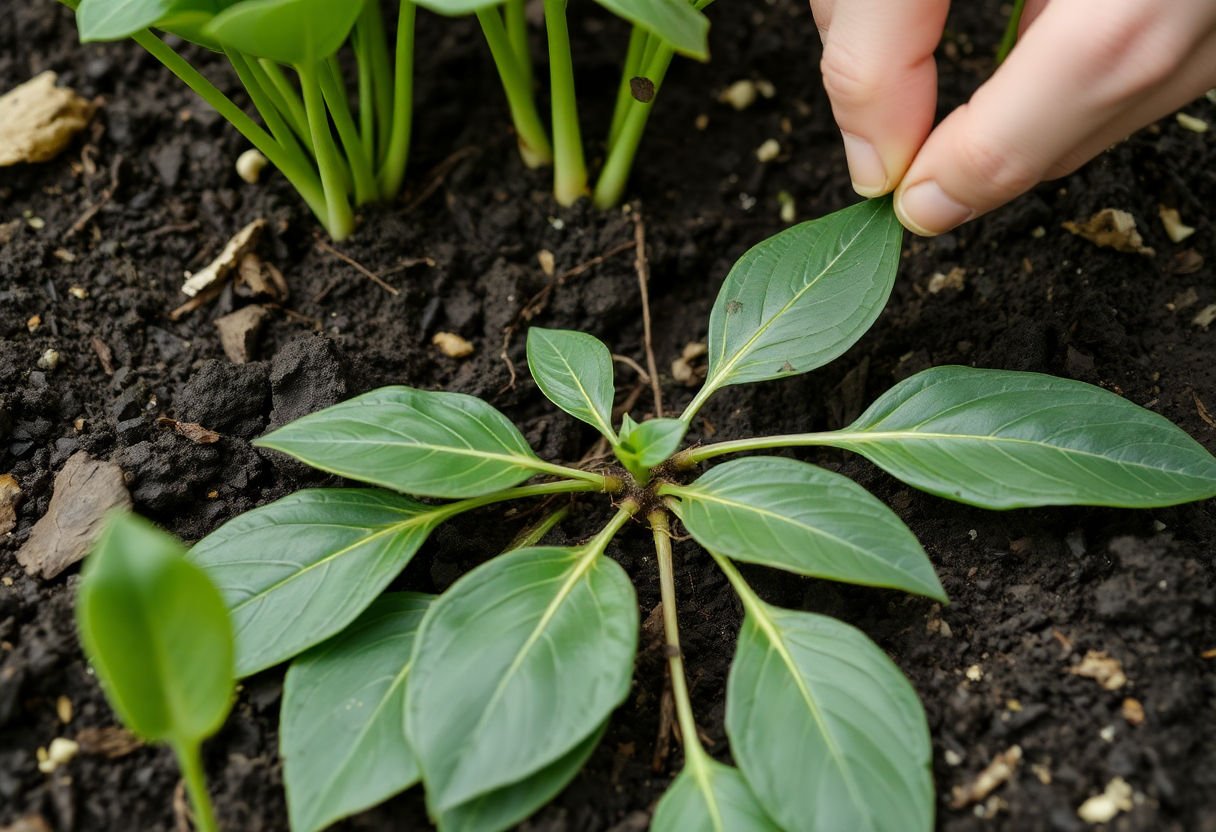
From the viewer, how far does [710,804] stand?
43.9 inches

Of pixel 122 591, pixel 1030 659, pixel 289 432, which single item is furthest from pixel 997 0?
pixel 122 591

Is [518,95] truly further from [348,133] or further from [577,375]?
[577,375]

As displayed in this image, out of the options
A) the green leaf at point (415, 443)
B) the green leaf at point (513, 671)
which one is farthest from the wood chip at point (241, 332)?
the green leaf at point (513, 671)

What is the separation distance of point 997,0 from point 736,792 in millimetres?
1838

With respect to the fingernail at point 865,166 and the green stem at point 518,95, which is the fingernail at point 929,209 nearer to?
the fingernail at point 865,166

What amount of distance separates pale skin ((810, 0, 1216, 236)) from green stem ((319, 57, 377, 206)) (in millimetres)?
759

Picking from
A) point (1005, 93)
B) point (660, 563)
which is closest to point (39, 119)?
point (660, 563)

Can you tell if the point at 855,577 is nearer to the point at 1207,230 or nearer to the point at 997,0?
the point at 1207,230

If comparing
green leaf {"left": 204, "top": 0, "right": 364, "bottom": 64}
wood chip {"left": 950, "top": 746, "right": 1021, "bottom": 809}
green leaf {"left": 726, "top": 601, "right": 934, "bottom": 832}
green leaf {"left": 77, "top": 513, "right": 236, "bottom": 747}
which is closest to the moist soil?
wood chip {"left": 950, "top": 746, "right": 1021, "bottom": 809}

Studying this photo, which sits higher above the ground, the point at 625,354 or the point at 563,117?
the point at 563,117

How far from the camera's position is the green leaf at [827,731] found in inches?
41.4

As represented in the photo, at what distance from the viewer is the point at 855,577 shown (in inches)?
44.3

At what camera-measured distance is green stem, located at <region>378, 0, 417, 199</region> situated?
162cm

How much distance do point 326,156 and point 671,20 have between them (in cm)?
71
